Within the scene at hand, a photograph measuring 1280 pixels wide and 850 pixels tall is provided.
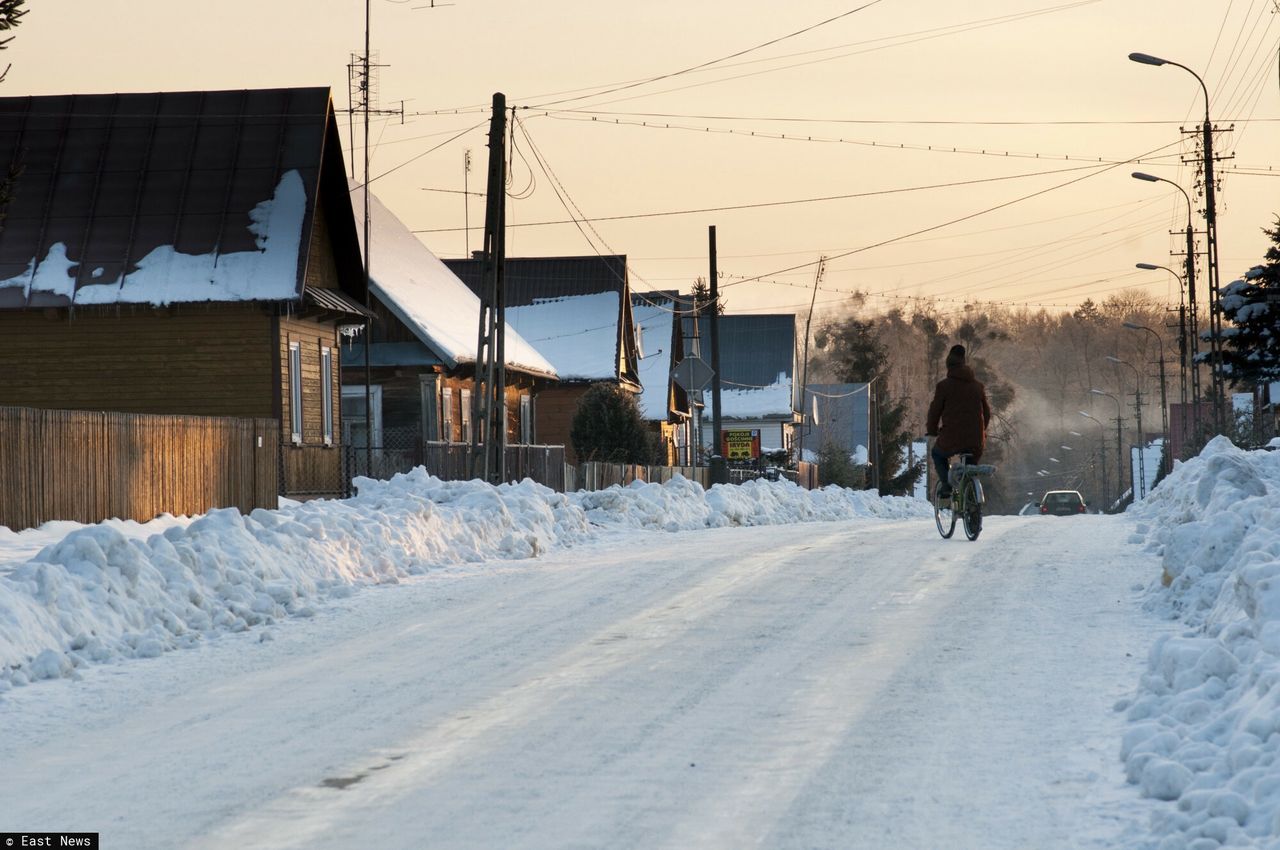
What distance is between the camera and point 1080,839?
5.55 meters

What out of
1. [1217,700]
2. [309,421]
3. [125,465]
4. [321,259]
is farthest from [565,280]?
[1217,700]

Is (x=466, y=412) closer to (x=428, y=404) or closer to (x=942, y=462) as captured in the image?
(x=428, y=404)

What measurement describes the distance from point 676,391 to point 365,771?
63069 mm

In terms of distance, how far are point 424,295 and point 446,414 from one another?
10.7 ft

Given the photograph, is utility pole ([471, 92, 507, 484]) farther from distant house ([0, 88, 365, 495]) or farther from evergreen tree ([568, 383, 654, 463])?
evergreen tree ([568, 383, 654, 463])

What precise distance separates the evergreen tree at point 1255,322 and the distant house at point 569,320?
819 inches

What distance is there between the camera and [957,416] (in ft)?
60.2

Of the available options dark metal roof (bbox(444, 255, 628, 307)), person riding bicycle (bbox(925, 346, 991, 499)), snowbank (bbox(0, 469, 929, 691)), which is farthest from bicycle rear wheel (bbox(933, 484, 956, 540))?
dark metal roof (bbox(444, 255, 628, 307))

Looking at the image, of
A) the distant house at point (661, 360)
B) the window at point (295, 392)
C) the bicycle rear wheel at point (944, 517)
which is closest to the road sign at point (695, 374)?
the window at point (295, 392)

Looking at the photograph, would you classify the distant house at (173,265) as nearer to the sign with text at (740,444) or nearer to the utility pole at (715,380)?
the utility pole at (715,380)

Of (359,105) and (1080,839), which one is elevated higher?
(359,105)

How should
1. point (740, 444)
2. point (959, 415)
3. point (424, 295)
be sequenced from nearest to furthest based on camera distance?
1. point (959, 415)
2. point (424, 295)
3. point (740, 444)

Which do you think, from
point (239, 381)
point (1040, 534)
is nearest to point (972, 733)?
point (1040, 534)

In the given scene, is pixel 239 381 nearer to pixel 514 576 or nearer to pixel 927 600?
pixel 514 576
